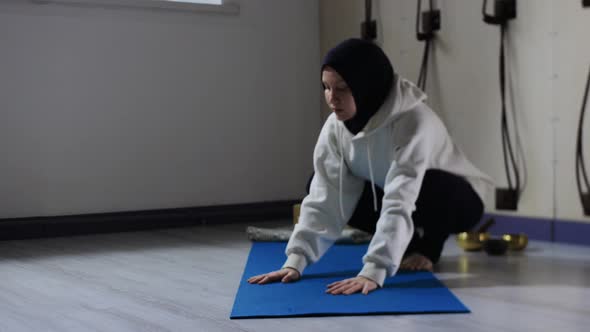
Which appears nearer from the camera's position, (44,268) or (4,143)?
(44,268)

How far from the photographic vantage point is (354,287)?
2023mm

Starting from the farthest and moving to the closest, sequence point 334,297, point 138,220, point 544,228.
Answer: point 138,220 → point 544,228 → point 334,297

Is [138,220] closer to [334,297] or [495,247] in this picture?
[495,247]

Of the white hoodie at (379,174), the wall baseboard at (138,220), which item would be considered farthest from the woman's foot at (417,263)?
the wall baseboard at (138,220)

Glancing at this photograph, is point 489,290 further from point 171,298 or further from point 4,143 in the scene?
point 4,143

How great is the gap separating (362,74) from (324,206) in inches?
16.3

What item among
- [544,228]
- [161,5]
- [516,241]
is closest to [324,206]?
[516,241]

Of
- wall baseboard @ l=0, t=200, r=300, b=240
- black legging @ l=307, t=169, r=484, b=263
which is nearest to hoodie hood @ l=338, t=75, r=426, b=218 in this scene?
black legging @ l=307, t=169, r=484, b=263

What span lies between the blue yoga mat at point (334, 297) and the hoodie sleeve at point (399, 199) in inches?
3.3

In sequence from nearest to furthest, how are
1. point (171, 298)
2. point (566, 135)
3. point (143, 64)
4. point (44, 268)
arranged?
point (171, 298) → point (44, 268) → point (566, 135) → point (143, 64)

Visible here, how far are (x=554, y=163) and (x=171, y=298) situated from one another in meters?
1.72

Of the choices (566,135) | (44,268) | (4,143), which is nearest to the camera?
(44,268)

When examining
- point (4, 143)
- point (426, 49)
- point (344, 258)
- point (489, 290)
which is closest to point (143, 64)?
point (4, 143)

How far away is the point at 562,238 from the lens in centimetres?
303
